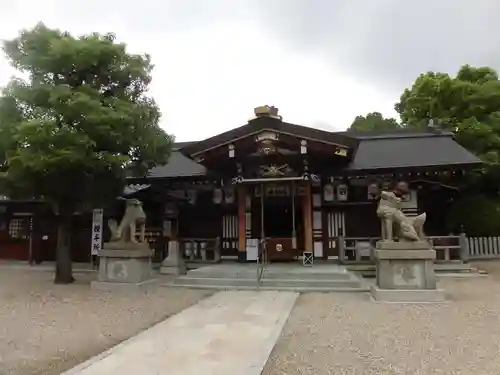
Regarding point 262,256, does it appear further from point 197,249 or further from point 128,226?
point 128,226

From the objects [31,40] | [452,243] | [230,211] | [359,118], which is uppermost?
[359,118]

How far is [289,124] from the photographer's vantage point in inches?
536

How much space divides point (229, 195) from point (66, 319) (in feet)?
29.1

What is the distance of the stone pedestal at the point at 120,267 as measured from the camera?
1062 centimetres

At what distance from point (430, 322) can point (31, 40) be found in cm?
1154

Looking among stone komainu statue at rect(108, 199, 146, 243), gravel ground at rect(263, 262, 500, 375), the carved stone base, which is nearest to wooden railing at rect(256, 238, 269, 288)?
gravel ground at rect(263, 262, 500, 375)

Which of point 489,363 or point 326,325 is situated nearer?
point 489,363

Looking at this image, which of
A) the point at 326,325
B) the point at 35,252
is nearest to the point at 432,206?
the point at 326,325

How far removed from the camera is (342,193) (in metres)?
14.8

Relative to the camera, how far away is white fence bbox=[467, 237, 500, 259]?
16.8m

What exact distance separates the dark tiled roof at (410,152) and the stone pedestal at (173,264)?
6.60 m

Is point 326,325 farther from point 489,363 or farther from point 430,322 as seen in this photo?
point 489,363

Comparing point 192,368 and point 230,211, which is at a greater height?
point 230,211

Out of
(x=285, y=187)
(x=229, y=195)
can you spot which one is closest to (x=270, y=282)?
(x=285, y=187)
